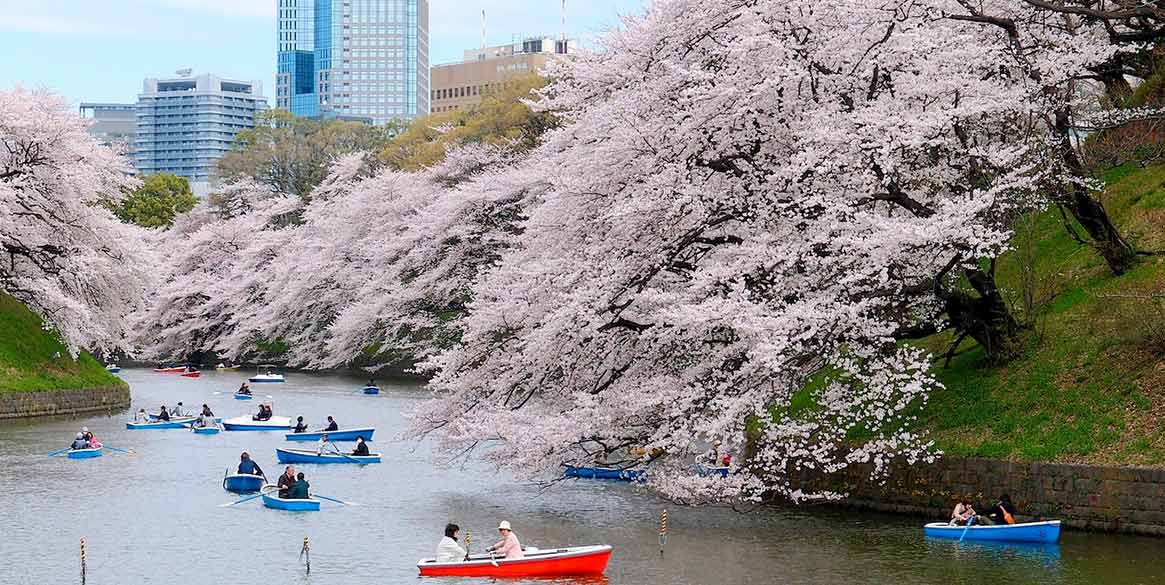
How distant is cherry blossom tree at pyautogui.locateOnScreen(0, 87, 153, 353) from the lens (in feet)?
182

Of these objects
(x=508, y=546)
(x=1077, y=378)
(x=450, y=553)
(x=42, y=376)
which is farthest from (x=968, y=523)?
(x=42, y=376)

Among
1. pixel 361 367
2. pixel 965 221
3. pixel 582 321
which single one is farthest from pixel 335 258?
pixel 965 221

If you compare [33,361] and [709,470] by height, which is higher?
[33,361]

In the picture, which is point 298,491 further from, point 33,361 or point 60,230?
point 33,361

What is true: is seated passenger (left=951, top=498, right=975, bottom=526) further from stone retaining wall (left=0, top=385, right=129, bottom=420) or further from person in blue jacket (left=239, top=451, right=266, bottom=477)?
stone retaining wall (left=0, top=385, right=129, bottom=420)

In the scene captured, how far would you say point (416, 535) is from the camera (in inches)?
1192

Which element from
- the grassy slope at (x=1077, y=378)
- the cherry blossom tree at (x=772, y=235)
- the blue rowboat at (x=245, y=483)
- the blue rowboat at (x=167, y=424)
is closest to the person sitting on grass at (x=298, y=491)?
the blue rowboat at (x=245, y=483)

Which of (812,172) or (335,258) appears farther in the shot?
(335,258)

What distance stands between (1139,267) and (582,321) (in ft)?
42.5

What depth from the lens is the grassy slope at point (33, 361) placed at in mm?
56094

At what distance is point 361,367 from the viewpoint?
8744cm

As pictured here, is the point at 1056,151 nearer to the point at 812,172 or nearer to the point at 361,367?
the point at 812,172

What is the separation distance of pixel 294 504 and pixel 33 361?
28.1 m

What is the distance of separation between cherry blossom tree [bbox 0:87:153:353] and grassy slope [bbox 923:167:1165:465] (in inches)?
1362
